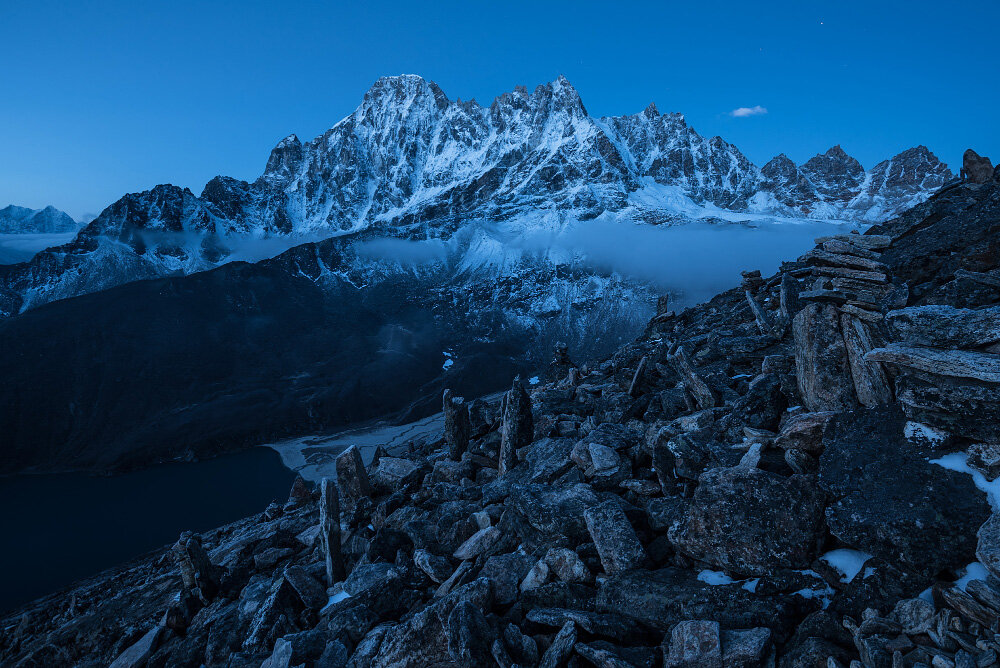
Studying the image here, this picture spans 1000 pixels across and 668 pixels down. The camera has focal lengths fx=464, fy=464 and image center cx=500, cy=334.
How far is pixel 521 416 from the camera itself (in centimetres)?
1738

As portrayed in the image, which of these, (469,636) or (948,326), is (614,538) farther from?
(948,326)

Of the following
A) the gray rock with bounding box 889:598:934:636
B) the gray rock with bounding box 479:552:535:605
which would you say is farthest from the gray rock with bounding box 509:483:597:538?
the gray rock with bounding box 889:598:934:636

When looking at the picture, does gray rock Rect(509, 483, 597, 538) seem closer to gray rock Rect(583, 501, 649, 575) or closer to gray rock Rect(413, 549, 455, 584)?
gray rock Rect(583, 501, 649, 575)

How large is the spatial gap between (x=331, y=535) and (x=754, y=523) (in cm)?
1144

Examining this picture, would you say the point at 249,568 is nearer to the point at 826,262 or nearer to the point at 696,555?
the point at 696,555

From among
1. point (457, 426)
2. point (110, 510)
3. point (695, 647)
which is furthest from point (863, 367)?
point (110, 510)

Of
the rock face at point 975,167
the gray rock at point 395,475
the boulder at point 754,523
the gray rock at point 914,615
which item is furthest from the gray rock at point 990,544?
the rock face at point 975,167

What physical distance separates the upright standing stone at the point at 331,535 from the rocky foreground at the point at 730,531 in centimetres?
7

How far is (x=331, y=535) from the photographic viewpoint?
13680mm

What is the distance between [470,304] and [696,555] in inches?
7627

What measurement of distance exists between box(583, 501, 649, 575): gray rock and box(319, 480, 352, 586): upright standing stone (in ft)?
25.9

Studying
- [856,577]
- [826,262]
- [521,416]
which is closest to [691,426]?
[856,577]

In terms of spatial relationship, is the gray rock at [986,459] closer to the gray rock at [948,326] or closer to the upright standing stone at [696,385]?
the gray rock at [948,326]

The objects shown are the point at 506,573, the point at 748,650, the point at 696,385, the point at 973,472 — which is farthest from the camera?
the point at 696,385
